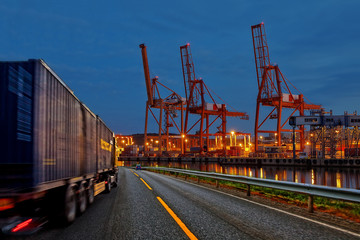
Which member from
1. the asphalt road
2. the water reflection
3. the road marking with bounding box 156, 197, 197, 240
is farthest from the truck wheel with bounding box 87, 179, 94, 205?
the water reflection

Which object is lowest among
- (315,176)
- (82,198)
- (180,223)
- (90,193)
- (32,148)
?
(315,176)

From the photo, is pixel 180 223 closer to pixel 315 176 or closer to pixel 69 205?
pixel 69 205

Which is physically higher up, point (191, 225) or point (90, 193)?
point (90, 193)

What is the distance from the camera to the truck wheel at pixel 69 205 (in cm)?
712

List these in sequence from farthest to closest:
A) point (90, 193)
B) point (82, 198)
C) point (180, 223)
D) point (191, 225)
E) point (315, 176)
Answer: point (315, 176), point (90, 193), point (82, 198), point (180, 223), point (191, 225)

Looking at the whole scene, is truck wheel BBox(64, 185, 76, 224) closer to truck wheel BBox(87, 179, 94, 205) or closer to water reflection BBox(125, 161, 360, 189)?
truck wheel BBox(87, 179, 94, 205)

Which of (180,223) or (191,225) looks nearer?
(191,225)

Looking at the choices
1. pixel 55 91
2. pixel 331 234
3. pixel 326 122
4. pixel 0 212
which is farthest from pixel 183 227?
pixel 326 122

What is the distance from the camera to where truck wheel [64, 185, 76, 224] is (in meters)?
7.12

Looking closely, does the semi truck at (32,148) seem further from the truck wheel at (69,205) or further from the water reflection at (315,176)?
the water reflection at (315,176)

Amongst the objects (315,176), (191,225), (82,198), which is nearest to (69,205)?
(82,198)

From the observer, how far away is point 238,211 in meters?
8.48

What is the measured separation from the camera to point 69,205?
7.38 m

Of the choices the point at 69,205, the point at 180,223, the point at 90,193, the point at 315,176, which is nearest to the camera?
the point at 180,223
